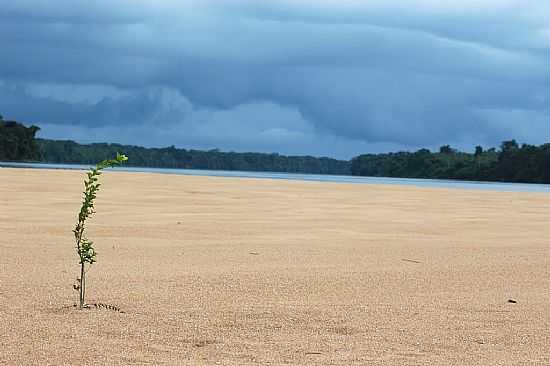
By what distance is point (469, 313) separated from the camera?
8477 mm

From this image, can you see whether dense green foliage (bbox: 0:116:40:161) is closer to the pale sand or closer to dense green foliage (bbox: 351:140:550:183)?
dense green foliage (bbox: 351:140:550:183)

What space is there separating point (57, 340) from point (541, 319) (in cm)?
433

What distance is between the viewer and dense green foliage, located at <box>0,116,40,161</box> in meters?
128

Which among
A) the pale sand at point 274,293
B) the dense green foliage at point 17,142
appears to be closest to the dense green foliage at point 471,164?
the dense green foliage at point 17,142

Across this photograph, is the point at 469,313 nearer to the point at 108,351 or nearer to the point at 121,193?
the point at 108,351

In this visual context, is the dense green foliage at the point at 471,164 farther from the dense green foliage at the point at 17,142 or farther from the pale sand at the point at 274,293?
the pale sand at the point at 274,293

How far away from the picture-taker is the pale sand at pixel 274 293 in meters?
6.77

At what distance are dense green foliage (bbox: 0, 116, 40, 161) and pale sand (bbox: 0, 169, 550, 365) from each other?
11446 cm

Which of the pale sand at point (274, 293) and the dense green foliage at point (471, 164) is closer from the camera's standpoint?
the pale sand at point (274, 293)

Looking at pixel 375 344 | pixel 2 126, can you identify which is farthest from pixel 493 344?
pixel 2 126

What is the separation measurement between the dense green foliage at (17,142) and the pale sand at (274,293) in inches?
4506

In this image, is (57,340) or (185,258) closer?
(57,340)

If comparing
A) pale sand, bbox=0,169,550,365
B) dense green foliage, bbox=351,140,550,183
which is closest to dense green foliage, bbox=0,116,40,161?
dense green foliage, bbox=351,140,550,183

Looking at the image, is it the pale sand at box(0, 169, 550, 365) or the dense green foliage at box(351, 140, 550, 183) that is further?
the dense green foliage at box(351, 140, 550, 183)
